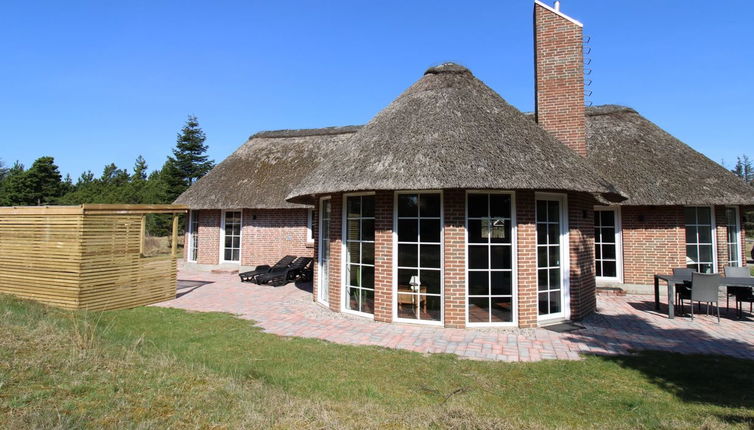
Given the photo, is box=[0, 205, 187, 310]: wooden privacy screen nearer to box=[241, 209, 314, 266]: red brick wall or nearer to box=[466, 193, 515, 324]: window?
box=[241, 209, 314, 266]: red brick wall

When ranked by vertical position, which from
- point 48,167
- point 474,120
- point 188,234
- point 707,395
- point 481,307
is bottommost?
point 707,395

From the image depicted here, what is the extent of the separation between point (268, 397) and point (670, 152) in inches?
571

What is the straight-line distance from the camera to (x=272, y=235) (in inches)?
660

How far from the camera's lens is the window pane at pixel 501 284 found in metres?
7.45

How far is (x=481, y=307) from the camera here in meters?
7.48

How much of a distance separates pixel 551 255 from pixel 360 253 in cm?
400

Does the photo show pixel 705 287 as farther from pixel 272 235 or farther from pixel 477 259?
pixel 272 235

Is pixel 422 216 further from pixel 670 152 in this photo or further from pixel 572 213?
pixel 670 152

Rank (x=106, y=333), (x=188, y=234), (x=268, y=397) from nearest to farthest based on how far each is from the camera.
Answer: (x=268, y=397) < (x=106, y=333) < (x=188, y=234)

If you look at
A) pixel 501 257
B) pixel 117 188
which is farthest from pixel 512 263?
pixel 117 188

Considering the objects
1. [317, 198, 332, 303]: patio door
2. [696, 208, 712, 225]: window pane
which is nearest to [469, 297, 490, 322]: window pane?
[317, 198, 332, 303]: patio door

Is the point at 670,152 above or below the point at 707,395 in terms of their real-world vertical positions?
above

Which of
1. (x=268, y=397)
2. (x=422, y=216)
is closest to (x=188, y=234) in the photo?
(x=422, y=216)

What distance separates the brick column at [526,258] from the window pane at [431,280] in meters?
1.57
